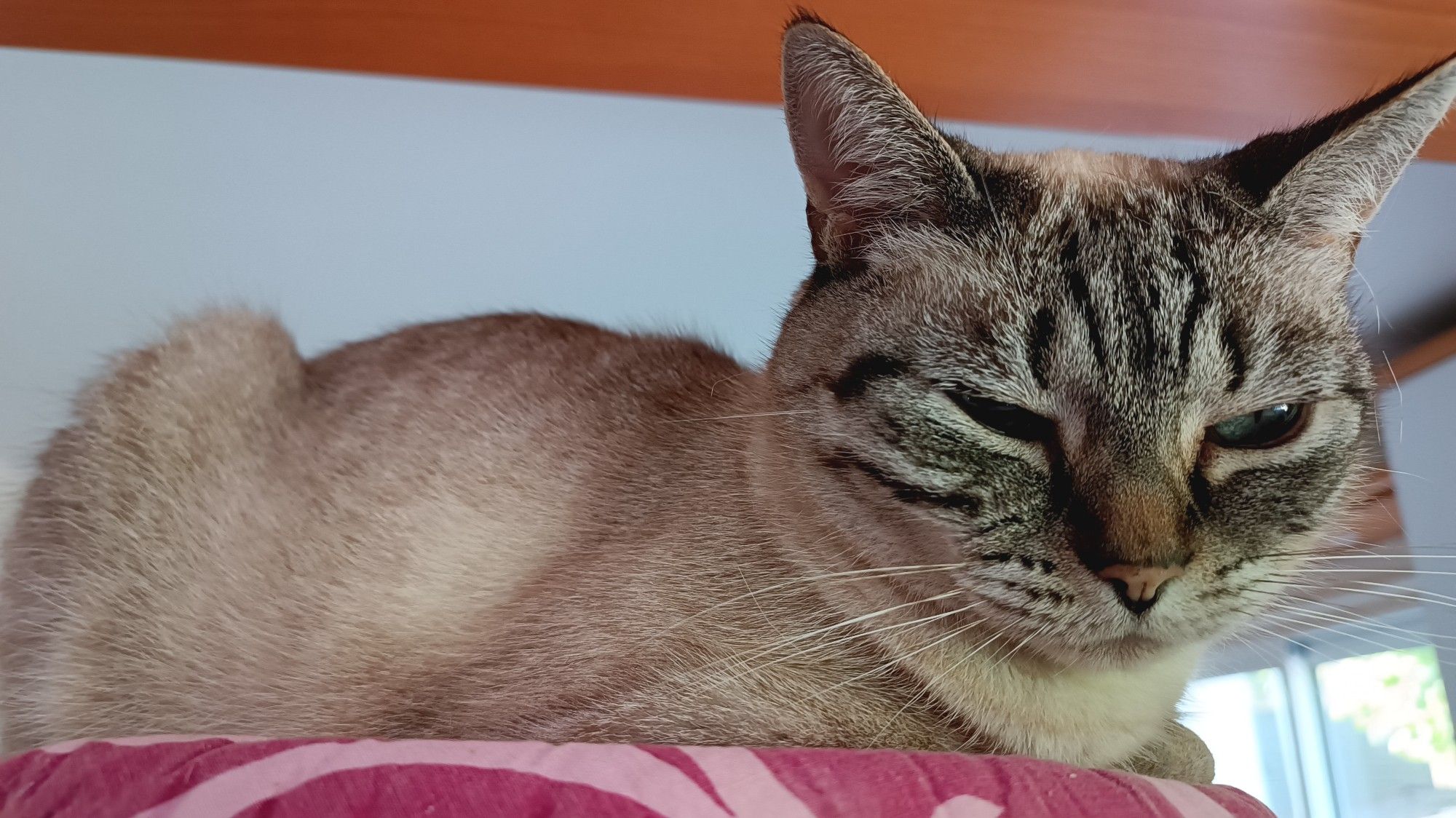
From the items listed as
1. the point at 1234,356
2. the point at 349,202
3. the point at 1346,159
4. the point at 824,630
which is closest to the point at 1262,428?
the point at 1234,356

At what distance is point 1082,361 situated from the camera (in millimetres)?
1107

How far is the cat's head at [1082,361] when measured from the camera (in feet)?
3.52

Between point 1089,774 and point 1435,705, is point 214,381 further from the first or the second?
point 1435,705

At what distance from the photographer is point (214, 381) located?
186cm

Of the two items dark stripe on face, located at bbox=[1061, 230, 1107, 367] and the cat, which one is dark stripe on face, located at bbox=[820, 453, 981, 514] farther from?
dark stripe on face, located at bbox=[1061, 230, 1107, 367]

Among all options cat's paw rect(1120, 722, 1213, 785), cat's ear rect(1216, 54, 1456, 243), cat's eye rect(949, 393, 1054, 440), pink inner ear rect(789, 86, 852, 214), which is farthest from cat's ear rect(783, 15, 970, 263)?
cat's paw rect(1120, 722, 1213, 785)

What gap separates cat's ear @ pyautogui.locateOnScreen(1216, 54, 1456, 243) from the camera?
3.83ft

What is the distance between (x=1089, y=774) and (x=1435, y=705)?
1884 mm

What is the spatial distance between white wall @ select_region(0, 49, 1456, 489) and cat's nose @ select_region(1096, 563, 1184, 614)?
3.54 feet

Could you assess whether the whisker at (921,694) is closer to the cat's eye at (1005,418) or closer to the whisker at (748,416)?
the cat's eye at (1005,418)

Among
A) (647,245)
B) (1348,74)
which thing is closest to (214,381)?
(647,245)

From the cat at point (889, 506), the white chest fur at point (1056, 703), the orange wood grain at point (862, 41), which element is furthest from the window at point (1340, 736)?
the orange wood grain at point (862, 41)

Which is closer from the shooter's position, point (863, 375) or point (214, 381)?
point (863, 375)

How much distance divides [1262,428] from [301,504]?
58.2 inches
